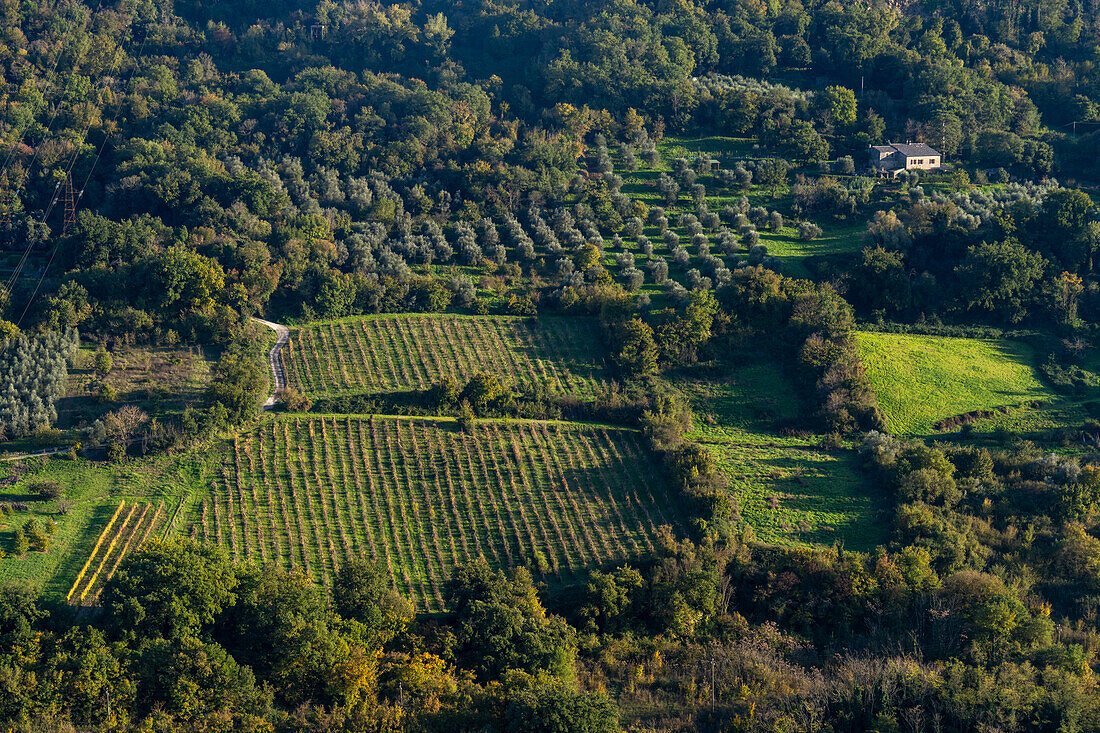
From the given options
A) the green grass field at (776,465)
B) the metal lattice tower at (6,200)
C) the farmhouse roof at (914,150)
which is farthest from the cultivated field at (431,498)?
the farmhouse roof at (914,150)

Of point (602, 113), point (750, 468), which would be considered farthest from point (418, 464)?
point (602, 113)

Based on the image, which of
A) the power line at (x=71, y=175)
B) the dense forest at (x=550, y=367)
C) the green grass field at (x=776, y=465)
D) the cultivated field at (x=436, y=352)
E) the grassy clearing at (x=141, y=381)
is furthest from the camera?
the power line at (x=71, y=175)

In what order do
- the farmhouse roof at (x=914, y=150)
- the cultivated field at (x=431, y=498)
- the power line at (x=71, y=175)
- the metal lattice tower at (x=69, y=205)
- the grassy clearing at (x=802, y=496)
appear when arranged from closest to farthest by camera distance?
the cultivated field at (x=431, y=498) < the grassy clearing at (x=802, y=496) < the power line at (x=71, y=175) < the metal lattice tower at (x=69, y=205) < the farmhouse roof at (x=914, y=150)

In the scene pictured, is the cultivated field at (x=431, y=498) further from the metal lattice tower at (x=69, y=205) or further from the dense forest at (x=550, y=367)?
the metal lattice tower at (x=69, y=205)

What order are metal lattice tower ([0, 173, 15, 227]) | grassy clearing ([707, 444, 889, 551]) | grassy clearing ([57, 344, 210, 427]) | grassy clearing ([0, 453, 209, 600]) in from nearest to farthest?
grassy clearing ([0, 453, 209, 600]), grassy clearing ([707, 444, 889, 551]), grassy clearing ([57, 344, 210, 427]), metal lattice tower ([0, 173, 15, 227])

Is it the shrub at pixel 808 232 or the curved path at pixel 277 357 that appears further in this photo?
the shrub at pixel 808 232

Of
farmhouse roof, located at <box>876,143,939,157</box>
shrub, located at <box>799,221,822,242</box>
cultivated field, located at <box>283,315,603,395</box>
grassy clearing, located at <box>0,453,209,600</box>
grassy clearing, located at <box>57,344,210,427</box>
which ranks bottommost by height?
grassy clearing, located at <box>0,453,209,600</box>

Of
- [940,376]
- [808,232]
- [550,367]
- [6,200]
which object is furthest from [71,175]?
[940,376]

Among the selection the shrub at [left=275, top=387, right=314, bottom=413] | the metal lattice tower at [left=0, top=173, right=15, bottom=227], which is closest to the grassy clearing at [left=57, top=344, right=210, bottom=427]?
the shrub at [left=275, top=387, right=314, bottom=413]

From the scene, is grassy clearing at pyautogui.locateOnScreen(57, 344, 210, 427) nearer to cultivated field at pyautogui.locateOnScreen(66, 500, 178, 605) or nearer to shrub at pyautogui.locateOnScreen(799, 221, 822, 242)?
cultivated field at pyautogui.locateOnScreen(66, 500, 178, 605)
